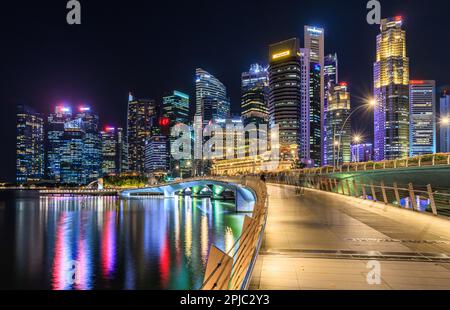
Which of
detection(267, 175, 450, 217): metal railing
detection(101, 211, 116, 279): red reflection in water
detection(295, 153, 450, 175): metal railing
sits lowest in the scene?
detection(101, 211, 116, 279): red reflection in water

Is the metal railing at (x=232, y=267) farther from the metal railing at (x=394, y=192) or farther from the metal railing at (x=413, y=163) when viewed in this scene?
the metal railing at (x=413, y=163)

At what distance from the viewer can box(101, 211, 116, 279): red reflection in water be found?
32.8m

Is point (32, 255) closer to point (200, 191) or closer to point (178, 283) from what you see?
point (178, 283)

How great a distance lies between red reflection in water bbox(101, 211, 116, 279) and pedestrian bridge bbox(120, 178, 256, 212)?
1498 centimetres

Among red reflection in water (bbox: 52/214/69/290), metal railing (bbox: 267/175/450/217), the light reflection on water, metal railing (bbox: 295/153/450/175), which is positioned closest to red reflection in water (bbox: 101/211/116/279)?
the light reflection on water

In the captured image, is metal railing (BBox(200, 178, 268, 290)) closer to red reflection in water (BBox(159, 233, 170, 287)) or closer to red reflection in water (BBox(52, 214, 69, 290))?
red reflection in water (BBox(159, 233, 170, 287))

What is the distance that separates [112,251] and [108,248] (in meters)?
1.81

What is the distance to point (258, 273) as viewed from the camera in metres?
8.37

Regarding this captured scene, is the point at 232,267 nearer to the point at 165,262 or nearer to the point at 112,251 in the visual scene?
the point at 165,262

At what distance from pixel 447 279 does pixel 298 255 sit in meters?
3.18

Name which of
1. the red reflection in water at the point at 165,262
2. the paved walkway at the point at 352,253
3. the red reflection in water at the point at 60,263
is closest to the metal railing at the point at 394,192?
the paved walkway at the point at 352,253

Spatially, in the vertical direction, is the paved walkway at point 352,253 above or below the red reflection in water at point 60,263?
above

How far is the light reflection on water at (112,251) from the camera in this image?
29.0m
